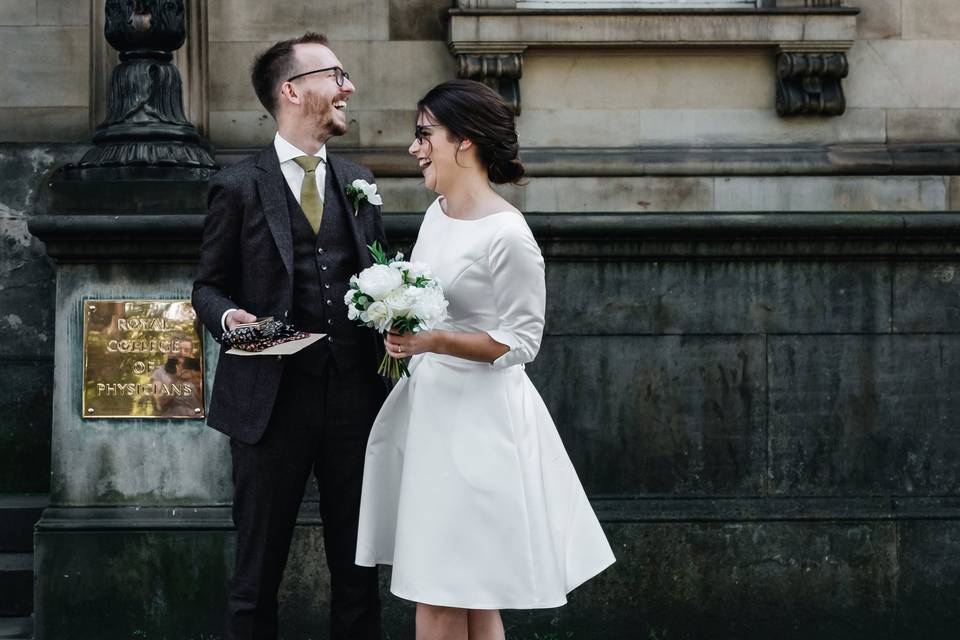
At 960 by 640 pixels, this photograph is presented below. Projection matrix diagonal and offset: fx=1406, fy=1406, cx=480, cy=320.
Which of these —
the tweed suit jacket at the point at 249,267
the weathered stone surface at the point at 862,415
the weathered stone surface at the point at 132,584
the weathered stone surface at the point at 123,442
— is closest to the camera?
the tweed suit jacket at the point at 249,267

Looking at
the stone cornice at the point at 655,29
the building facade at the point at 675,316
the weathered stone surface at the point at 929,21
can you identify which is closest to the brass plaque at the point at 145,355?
the building facade at the point at 675,316

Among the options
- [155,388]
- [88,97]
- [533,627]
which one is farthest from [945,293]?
[88,97]

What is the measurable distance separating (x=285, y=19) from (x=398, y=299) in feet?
12.2

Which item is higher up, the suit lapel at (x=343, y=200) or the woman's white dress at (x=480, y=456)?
the suit lapel at (x=343, y=200)

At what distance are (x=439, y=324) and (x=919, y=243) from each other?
127 inches

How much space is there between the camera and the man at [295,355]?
466 cm

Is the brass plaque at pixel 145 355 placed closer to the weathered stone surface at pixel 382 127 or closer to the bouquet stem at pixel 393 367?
the weathered stone surface at pixel 382 127

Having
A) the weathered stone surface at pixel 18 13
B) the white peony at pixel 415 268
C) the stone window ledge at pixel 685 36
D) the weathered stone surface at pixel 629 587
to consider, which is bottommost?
the weathered stone surface at pixel 629 587

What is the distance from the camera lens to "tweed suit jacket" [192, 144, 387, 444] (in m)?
4.64

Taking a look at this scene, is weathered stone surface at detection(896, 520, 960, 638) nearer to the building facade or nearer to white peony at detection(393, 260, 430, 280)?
the building facade

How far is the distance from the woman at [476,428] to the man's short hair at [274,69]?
1.78ft

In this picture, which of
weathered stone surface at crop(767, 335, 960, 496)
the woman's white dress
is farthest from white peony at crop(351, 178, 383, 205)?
weathered stone surface at crop(767, 335, 960, 496)

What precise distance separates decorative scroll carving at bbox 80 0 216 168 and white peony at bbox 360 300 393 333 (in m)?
2.72

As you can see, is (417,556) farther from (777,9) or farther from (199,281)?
(777,9)
